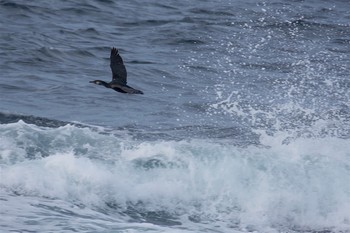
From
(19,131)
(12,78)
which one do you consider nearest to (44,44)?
(12,78)

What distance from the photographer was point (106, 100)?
13406 mm

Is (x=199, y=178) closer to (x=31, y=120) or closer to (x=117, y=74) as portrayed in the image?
(x=117, y=74)

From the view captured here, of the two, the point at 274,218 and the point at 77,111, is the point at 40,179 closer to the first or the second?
the point at 274,218

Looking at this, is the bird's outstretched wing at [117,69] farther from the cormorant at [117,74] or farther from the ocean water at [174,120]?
the ocean water at [174,120]

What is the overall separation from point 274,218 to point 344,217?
75 cm

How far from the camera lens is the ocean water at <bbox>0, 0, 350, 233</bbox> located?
31.5ft

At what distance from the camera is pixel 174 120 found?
1262cm

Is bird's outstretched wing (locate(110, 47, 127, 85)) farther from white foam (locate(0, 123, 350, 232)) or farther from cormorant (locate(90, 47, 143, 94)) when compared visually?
white foam (locate(0, 123, 350, 232))

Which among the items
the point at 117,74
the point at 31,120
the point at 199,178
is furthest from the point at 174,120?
the point at 199,178

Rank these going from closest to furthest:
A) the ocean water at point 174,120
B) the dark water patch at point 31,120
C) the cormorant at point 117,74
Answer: the ocean water at point 174,120
the cormorant at point 117,74
the dark water patch at point 31,120

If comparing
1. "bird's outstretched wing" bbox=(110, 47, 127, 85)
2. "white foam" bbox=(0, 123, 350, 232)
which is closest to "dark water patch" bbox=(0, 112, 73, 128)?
"white foam" bbox=(0, 123, 350, 232)

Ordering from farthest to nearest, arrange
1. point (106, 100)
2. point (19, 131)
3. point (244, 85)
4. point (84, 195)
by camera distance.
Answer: point (244, 85), point (106, 100), point (19, 131), point (84, 195)

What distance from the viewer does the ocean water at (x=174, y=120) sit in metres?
9.60

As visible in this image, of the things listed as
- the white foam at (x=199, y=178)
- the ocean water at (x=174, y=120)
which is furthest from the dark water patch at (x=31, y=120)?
the white foam at (x=199, y=178)
